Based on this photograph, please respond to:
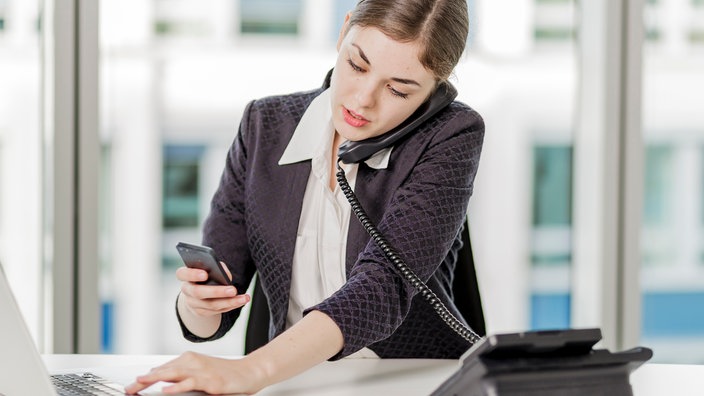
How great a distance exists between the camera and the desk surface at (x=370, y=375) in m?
1.39

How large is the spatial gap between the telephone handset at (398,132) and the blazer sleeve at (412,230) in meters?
0.04

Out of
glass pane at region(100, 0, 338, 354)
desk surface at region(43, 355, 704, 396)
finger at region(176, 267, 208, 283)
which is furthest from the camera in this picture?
glass pane at region(100, 0, 338, 354)

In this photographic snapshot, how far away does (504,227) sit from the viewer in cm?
365

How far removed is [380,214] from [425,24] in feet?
1.15

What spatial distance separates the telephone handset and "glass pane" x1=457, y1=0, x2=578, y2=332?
6.09 ft

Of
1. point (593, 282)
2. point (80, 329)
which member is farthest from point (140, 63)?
point (593, 282)

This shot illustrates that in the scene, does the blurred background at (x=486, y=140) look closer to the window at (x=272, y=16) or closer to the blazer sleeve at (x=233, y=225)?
the window at (x=272, y=16)

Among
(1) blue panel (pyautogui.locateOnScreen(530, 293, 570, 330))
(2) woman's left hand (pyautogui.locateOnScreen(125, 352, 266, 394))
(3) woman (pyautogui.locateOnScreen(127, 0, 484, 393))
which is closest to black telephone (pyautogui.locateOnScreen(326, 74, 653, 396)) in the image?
Result: (2) woman's left hand (pyautogui.locateOnScreen(125, 352, 266, 394))

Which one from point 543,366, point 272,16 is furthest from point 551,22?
point 543,366

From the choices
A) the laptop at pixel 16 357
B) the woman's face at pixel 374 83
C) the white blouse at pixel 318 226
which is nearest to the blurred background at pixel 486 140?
the white blouse at pixel 318 226

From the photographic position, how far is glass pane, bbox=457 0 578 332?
3594 millimetres

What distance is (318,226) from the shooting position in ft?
5.83

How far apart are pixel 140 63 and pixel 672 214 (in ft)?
6.94

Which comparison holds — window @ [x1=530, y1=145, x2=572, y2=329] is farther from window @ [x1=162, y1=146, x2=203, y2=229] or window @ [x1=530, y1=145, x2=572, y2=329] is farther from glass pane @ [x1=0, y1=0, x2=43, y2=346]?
glass pane @ [x1=0, y1=0, x2=43, y2=346]
